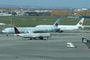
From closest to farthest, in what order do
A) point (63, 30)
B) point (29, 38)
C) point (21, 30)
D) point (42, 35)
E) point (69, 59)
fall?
point (69, 59) → point (42, 35) → point (29, 38) → point (21, 30) → point (63, 30)

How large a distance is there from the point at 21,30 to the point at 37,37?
532 inches

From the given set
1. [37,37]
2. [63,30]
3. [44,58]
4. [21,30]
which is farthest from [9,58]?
[63,30]

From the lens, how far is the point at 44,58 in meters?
35.0

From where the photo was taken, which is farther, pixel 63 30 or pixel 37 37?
pixel 63 30

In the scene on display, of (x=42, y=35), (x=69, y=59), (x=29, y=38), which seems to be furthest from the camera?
(x=29, y=38)

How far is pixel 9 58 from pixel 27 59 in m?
3.04

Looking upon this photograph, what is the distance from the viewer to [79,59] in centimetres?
3406

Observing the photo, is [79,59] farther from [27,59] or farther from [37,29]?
[37,29]

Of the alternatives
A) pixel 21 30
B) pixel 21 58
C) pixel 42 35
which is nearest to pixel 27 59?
pixel 21 58

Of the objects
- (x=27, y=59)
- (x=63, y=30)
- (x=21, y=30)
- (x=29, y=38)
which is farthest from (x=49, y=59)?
(x=63, y=30)

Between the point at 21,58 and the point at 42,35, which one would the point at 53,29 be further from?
the point at 21,58

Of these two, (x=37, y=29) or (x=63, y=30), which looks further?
(x=63, y=30)

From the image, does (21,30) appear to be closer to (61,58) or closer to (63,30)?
(63,30)

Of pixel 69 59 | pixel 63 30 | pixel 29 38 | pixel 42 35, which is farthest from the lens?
pixel 63 30
